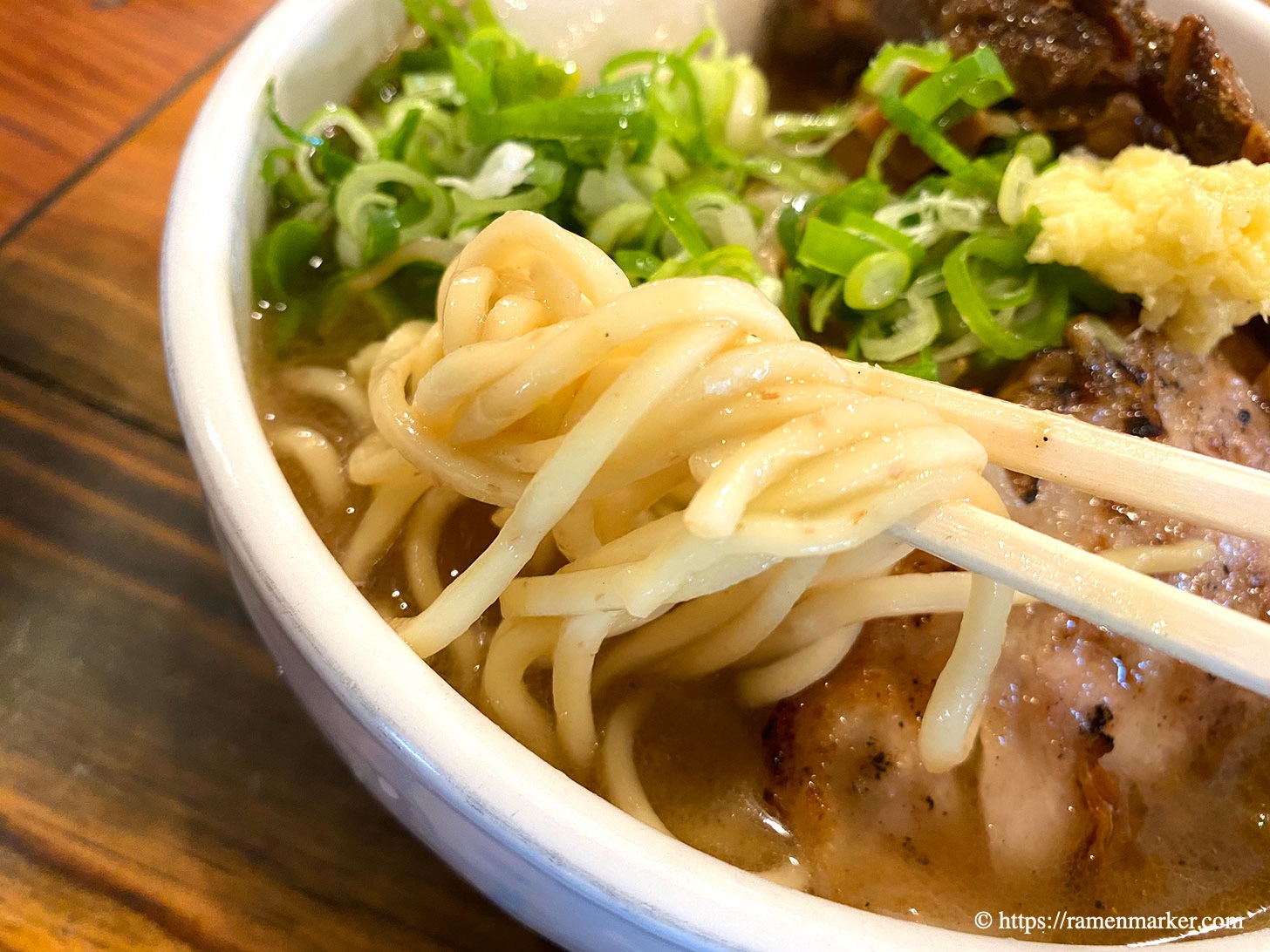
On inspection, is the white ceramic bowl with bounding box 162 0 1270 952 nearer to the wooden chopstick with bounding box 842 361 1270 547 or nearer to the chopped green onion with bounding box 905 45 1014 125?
the wooden chopstick with bounding box 842 361 1270 547

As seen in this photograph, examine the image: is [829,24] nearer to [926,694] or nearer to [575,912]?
[926,694]

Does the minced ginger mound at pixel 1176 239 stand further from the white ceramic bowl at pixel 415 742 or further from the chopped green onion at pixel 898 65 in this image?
the white ceramic bowl at pixel 415 742

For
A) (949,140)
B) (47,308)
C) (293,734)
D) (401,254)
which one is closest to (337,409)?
(401,254)

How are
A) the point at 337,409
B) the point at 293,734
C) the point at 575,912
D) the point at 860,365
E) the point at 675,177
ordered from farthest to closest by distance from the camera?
1. the point at 675,177
2. the point at 337,409
3. the point at 293,734
4. the point at 860,365
5. the point at 575,912

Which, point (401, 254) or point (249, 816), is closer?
point (249, 816)

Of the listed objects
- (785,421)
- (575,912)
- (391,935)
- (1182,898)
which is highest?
(785,421)

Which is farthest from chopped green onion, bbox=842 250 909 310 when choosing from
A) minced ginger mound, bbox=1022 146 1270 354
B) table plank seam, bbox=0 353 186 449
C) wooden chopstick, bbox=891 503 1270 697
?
table plank seam, bbox=0 353 186 449

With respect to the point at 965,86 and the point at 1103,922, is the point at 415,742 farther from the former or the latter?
the point at 965,86

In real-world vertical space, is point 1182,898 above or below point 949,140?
below

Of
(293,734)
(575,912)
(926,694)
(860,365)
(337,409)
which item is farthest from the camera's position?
(337,409)
